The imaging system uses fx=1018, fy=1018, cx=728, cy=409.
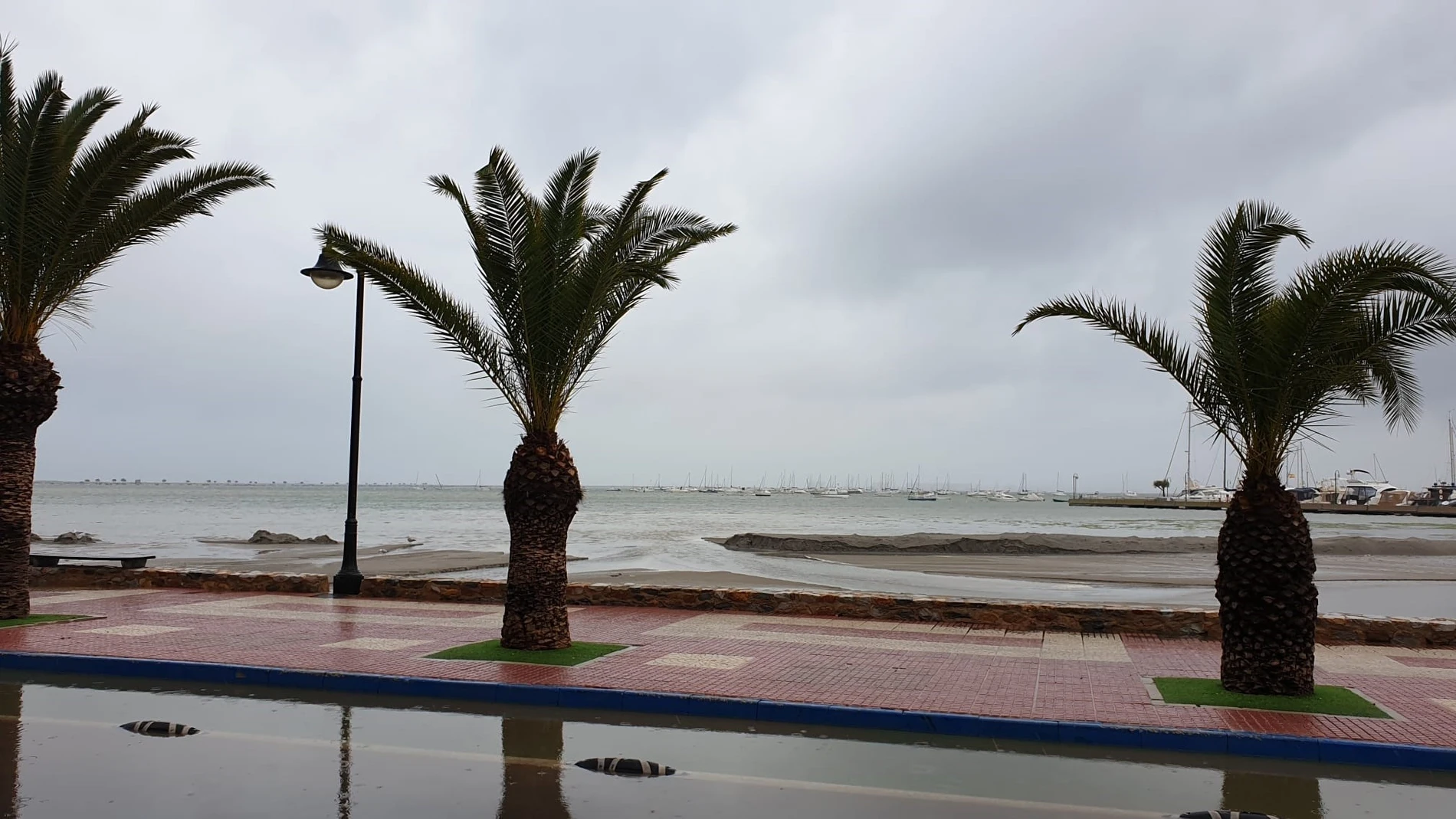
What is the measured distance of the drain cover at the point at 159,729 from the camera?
7453mm

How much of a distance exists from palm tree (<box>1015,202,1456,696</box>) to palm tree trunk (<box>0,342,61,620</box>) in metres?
12.1

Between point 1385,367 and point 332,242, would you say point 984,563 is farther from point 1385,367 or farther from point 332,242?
point 332,242

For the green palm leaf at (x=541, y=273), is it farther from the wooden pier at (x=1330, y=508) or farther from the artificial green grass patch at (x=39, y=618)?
the wooden pier at (x=1330, y=508)

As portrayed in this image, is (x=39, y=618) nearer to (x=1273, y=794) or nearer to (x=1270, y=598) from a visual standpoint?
(x=1273, y=794)

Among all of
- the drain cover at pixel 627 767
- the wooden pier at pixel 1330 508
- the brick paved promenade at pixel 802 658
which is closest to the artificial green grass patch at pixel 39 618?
the brick paved promenade at pixel 802 658

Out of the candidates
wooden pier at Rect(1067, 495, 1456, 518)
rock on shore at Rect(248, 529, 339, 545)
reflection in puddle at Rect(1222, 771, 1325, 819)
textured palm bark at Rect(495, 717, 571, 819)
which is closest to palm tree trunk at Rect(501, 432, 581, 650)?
textured palm bark at Rect(495, 717, 571, 819)

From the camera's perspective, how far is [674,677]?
9703 mm

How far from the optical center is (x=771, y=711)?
8.47 meters

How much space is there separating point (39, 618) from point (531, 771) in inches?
403

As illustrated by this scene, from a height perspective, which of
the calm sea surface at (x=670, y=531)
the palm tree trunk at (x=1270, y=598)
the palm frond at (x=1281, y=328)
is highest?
the palm frond at (x=1281, y=328)

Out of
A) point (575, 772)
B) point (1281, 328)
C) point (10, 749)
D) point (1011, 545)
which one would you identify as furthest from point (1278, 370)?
point (1011, 545)

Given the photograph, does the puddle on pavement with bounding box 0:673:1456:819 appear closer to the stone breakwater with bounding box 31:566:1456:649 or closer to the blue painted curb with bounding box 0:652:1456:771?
the blue painted curb with bounding box 0:652:1456:771

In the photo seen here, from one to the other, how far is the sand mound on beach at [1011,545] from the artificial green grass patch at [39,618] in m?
31.3

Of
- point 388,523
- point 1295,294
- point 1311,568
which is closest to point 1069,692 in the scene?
point 1311,568
